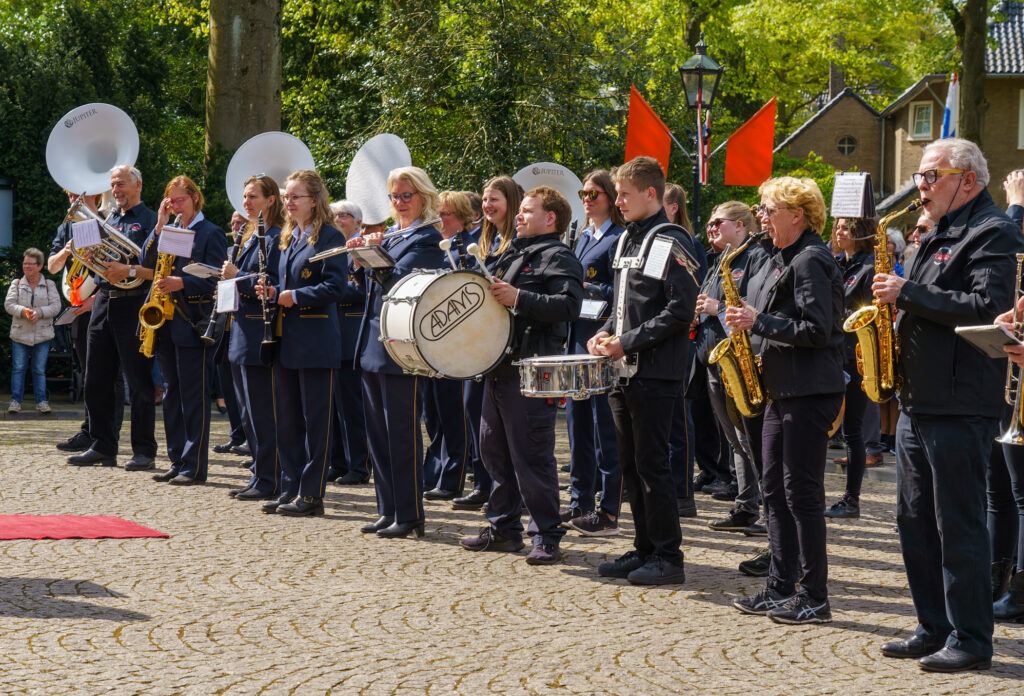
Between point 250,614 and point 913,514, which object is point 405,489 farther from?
point 913,514

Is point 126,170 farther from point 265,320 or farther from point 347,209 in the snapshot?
point 265,320

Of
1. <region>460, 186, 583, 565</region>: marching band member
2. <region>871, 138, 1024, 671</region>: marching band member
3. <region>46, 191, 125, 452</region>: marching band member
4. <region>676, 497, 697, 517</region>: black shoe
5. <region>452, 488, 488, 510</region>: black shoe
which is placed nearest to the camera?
<region>871, 138, 1024, 671</region>: marching band member

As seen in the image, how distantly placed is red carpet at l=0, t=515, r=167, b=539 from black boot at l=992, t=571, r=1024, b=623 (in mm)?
4713

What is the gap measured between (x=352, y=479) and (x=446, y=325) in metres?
3.67

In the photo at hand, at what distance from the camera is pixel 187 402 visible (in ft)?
33.0

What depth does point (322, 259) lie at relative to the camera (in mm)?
8500

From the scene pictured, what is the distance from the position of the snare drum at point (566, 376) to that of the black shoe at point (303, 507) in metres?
2.60

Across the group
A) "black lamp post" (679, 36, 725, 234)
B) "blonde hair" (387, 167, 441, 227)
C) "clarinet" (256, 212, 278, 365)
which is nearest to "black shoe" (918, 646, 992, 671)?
"blonde hair" (387, 167, 441, 227)

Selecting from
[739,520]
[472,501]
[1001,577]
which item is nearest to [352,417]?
[472,501]

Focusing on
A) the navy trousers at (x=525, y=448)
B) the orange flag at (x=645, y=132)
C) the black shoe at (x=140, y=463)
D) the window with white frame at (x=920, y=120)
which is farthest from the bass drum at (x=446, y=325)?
the window with white frame at (x=920, y=120)

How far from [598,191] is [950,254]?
139 inches

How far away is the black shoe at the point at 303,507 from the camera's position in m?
8.66

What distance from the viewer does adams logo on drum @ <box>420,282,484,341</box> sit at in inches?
270

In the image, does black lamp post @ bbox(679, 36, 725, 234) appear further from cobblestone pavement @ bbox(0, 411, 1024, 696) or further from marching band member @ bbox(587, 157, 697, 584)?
marching band member @ bbox(587, 157, 697, 584)
